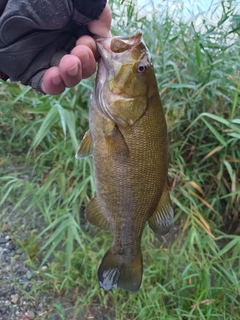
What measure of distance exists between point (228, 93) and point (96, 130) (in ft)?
5.57

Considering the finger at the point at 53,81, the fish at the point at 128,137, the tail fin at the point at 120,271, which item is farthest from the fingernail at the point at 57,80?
the tail fin at the point at 120,271

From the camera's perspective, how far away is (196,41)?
3010mm

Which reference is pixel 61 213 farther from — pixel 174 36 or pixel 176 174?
pixel 174 36

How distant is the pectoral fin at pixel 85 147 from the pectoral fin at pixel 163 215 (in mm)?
327

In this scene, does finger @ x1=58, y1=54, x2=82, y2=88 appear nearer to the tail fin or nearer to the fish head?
the fish head

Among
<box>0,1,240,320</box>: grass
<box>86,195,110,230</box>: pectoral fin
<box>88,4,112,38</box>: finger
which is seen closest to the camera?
<box>88,4,112,38</box>: finger

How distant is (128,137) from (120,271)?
23.6 inches

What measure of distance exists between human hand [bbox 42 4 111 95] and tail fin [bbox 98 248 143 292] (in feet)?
2.35

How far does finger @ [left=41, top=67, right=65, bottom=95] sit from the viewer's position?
1.59 m

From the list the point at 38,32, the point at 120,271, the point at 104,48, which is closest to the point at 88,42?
the point at 104,48

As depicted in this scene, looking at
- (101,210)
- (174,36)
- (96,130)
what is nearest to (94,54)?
(96,130)

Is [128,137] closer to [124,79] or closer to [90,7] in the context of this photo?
[124,79]

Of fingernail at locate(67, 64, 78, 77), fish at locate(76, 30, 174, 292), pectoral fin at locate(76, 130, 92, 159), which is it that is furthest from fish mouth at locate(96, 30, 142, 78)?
pectoral fin at locate(76, 130, 92, 159)

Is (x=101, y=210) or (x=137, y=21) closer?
(x=101, y=210)
